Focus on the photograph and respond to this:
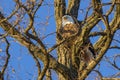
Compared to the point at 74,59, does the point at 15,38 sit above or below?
above

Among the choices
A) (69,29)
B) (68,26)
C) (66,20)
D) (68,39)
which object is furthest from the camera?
(68,26)

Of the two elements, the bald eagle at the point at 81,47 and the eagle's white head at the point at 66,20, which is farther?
the eagle's white head at the point at 66,20

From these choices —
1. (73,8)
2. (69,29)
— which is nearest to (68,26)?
(69,29)

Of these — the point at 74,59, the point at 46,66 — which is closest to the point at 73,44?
the point at 74,59

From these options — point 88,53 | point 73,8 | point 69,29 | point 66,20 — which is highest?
point 73,8

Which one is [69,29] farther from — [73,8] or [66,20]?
[73,8]

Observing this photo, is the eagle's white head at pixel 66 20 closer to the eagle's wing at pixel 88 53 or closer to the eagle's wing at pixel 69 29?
the eagle's wing at pixel 69 29

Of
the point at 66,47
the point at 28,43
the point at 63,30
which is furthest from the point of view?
the point at 63,30

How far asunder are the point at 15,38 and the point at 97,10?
1.13 metres

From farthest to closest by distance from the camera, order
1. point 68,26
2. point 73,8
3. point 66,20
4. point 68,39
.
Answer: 1. point 68,26
2. point 66,20
3. point 73,8
4. point 68,39

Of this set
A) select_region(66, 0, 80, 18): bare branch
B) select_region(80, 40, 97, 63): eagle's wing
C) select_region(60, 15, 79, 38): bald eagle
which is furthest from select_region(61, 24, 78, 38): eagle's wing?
select_region(80, 40, 97, 63): eagle's wing

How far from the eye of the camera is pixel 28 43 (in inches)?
254


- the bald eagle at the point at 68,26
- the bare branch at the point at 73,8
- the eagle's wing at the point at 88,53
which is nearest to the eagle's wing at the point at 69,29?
the bald eagle at the point at 68,26

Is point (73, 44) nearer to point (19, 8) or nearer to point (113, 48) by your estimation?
point (113, 48)
